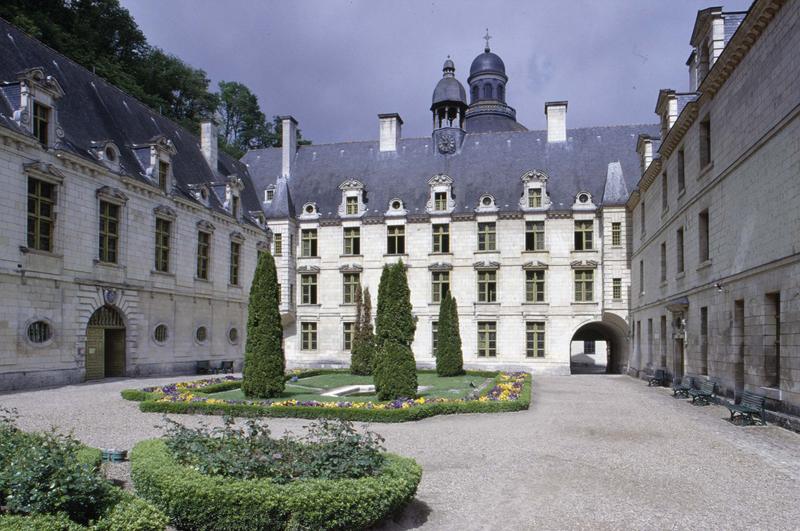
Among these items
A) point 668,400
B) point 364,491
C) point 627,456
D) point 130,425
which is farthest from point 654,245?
point 364,491

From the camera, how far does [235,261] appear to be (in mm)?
32219

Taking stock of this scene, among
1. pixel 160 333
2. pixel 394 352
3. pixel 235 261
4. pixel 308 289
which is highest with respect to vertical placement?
pixel 235 261

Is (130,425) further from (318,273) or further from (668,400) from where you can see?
(318,273)

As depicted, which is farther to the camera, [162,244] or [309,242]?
[309,242]

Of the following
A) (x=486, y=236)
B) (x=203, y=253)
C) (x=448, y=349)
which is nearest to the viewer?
(x=448, y=349)

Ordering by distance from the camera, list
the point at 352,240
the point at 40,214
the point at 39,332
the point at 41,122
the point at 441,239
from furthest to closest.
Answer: the point at 352,240
the point at 441,239
the point at 41,122
the point at 40,214
the point at 39,332

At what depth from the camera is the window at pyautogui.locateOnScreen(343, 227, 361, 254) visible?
1428 inches

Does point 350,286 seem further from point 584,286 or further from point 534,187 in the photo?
point 584,286

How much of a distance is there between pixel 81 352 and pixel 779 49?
2128 centimetres

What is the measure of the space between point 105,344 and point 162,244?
15.1 ft

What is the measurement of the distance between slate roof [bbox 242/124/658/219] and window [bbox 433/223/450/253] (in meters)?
1.04

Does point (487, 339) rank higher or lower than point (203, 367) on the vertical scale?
higher

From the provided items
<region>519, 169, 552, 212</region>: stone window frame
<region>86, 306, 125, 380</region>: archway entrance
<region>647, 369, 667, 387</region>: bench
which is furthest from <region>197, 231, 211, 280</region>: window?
<region>647, 369, 667, 387</region>: bench

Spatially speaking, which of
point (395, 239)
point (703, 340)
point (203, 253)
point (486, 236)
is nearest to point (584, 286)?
point (486, 236)
